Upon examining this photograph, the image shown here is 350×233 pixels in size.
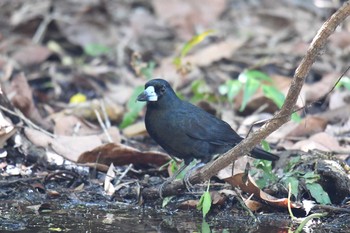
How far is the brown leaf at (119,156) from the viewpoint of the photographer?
554 centimetres

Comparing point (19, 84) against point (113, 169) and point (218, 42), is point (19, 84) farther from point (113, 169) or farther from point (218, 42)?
point (218, 42)

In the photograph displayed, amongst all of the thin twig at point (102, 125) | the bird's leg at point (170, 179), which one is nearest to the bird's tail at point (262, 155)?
the bird's leg at point (170, 179)

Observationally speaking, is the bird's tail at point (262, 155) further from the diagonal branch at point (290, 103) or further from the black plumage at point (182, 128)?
the diagonal branch at point (290, 103)

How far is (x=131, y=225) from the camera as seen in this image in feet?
15.1

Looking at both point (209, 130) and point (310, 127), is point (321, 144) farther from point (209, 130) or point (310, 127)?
point (209, 130)

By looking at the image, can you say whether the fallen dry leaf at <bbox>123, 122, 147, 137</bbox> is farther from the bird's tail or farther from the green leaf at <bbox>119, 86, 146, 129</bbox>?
the bird's tail

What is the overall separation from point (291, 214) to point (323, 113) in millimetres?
2351

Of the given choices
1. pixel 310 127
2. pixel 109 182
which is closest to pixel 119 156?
pixel 109 182

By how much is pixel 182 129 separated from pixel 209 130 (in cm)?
21

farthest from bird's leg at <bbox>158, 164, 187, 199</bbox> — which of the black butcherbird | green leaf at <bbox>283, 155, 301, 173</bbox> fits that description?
green leaf at <bbox>283, 155, 301, 173</bbox>

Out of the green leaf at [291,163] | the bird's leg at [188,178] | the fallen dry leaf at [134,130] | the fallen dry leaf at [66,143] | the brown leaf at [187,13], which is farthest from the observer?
the brown leaf at [187,13]

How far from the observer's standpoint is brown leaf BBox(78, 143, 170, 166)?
5.54m

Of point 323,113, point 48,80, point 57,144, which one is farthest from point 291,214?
point 48,80

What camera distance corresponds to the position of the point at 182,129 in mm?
5355
